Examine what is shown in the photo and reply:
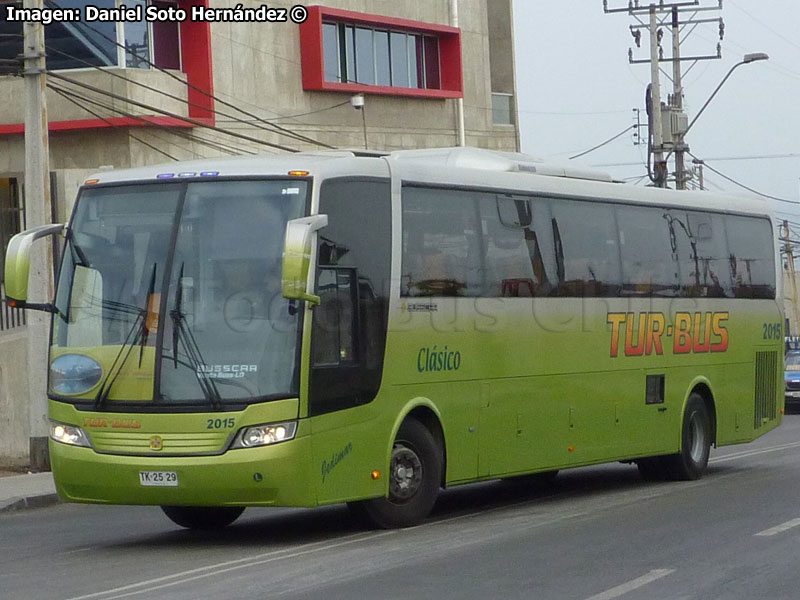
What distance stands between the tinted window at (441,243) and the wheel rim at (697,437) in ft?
17.2

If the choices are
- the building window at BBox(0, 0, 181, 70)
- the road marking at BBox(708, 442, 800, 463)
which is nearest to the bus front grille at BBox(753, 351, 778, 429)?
the road marking at BBox(708, 442, 800, 463)

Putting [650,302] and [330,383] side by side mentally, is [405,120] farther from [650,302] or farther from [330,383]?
[330,383]

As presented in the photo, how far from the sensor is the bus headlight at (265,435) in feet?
37.9

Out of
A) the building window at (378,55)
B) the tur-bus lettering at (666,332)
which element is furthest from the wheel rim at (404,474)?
the building window at (378,55)

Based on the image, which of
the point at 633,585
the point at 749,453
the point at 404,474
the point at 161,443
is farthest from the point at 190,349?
the point at 749,453

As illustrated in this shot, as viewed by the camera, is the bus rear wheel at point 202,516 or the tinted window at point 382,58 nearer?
the bus rear wheel at point 202,516

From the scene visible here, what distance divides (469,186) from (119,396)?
13.5 feet

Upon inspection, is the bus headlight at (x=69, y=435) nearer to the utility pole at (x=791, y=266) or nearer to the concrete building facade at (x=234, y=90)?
the concrete building facade at (x=234, y=90)

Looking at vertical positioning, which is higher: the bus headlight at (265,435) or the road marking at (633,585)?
the bus headlight at (265,435)

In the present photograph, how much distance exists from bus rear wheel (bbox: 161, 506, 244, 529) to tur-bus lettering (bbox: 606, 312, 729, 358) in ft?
16.1

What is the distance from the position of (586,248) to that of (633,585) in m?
6.98

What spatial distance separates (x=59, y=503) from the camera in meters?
17.9

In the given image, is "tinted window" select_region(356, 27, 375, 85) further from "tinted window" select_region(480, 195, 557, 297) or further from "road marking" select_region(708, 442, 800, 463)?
"tinted window" select_region(480, 195, 557, 297)

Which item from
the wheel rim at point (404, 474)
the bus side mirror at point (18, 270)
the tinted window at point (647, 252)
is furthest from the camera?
the tinted window at point (647, 252)
